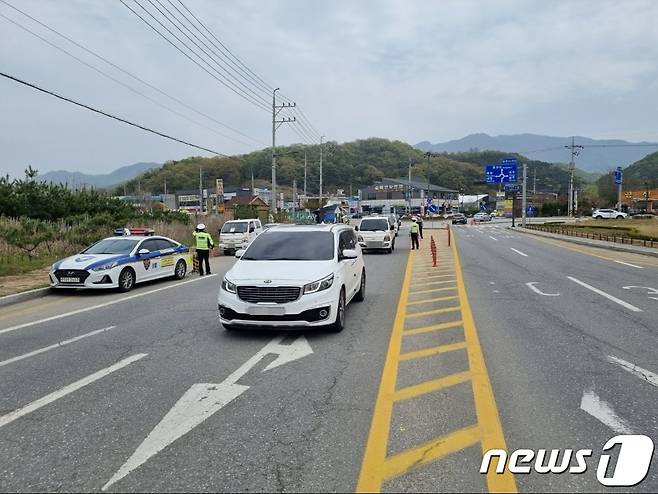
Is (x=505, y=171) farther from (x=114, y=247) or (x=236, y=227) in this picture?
(x=114, y=247)

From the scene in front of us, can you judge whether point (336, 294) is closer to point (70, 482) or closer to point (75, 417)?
point (75, 417)

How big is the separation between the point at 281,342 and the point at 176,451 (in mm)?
3348

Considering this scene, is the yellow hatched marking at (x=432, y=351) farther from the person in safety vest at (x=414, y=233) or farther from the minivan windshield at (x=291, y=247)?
the person in safety vest at (x=414, y=233)

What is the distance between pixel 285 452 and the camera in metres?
3.88

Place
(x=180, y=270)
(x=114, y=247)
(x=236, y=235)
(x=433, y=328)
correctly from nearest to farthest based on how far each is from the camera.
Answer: (x=433, y=328), (x=114, y=247), (x=180, y=270), (x=236, y=235)

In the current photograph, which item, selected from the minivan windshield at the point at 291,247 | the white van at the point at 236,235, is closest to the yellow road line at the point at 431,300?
the minivan windshield at the point at 291,247

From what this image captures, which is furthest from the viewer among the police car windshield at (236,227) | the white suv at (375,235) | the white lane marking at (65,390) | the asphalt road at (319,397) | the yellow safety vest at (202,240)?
the police car windshield at (236,227)

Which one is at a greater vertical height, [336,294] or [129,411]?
[336,294]

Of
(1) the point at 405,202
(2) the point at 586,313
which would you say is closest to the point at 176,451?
(2) the point at 586,313

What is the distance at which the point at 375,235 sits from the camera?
79.4 ft

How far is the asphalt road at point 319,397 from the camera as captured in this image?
3613mm

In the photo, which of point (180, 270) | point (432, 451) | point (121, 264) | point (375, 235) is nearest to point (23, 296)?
point (121, 264)

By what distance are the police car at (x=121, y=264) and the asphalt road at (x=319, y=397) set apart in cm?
→ 257

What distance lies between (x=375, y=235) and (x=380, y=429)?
20108 mm
